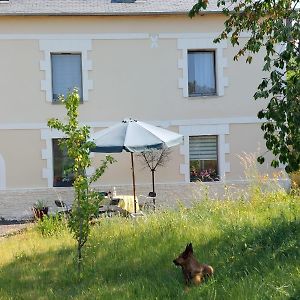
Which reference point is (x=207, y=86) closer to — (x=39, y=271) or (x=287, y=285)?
(x=39, y=271)

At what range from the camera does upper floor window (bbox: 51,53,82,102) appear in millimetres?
14055

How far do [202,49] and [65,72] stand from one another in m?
4.08

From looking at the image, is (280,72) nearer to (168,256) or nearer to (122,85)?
(168,256)

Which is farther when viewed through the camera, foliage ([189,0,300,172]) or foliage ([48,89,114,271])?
foliage ([48,89,114,271])

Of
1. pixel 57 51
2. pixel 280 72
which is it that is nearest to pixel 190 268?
pixel 280 72

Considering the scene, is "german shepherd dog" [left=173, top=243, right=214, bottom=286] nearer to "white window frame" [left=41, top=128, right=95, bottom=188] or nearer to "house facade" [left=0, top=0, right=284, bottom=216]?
"house facade" [left=0, top=0, right=284, bottom=216]

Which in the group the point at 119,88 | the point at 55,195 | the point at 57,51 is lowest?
the point at 55,195

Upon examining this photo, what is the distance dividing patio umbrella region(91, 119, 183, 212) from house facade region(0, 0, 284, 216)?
311 centimetres

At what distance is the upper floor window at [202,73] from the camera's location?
1451 cm

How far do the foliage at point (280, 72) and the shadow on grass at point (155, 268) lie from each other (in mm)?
1104

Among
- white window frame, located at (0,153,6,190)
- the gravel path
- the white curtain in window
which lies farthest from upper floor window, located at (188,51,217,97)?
the gravel path

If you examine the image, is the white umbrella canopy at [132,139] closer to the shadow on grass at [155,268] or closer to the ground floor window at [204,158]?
the shadow on grass at [155,268]

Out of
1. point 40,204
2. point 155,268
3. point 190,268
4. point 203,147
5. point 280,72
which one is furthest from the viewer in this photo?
point 203,147

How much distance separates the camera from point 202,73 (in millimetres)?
14578
